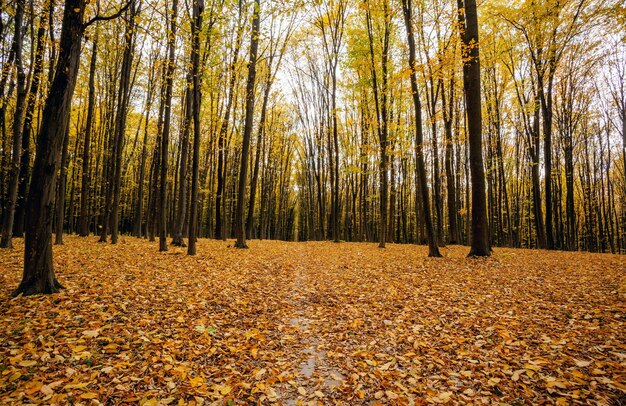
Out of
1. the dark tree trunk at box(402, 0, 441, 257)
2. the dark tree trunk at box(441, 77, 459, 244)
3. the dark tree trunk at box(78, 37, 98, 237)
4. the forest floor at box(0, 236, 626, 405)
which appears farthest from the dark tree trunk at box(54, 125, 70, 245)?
the dark tree trunk at box(441, 77, 459, 244)

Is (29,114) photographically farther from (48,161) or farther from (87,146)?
(48,161)

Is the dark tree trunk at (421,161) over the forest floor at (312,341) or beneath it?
over

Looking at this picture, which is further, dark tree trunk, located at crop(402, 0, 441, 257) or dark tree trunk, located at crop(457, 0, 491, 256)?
dark tree trunk, located at crop(402, 0, 441, 257)

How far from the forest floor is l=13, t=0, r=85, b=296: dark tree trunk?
1.58ft

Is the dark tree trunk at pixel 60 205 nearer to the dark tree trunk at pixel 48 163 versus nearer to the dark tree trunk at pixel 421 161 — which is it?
the dark tree trunk at pixel 48 163

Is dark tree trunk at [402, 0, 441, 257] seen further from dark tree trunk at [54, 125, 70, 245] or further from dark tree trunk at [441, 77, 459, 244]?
dark tree trunk at [54, 125, 70, 245]

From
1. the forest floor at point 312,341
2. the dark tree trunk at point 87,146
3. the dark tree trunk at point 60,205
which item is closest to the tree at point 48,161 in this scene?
the forest floor at point 312,341

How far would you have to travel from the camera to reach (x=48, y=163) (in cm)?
488

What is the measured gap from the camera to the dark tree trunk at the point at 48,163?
4844 mm

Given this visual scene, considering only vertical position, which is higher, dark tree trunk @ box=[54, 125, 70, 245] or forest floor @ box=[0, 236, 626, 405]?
dark tree trunk @ box=[54, 125, 70, 245]

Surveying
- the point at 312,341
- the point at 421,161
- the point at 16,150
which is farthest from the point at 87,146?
the point at 421,161

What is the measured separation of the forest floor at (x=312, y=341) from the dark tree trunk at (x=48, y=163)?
483 mm

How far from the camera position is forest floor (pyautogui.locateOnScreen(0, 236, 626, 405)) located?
2.95m

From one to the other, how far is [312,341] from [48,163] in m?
5.33
